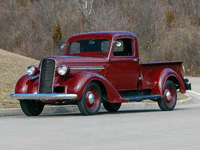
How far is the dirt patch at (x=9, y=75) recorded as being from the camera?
16.0m

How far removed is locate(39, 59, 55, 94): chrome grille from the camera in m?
12.2

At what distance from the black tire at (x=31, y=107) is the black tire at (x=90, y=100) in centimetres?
164

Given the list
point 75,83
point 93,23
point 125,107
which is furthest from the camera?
point 93,23

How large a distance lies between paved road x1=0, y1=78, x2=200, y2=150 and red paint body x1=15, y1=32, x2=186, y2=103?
4.56ft

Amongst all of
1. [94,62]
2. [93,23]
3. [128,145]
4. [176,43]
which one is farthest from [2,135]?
[93,23]

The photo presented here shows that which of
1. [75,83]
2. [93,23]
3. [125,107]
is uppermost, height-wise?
[93,23]

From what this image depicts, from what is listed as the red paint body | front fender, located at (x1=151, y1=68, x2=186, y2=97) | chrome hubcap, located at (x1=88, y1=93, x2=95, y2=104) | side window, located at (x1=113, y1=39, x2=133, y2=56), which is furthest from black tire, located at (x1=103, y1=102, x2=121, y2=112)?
chrome hubcap, located at (x1=88, y1=93, x2=95, y2=104)

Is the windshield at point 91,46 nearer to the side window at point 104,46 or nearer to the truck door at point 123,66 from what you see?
the side window at point 104,46

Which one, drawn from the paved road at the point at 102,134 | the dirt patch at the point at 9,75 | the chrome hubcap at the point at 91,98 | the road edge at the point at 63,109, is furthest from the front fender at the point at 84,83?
the dirt patch at the point at 9,75

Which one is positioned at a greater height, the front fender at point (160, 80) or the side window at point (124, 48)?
the side window at point (124, 48)

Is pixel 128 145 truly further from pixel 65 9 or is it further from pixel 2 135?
pixel 65 9

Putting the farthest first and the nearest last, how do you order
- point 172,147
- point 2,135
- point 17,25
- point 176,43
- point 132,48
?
point 17,25, point 176,43, point 132,48, point 2,135, point 172,147

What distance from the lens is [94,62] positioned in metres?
12.9

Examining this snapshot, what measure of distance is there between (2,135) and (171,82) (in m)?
7.31
